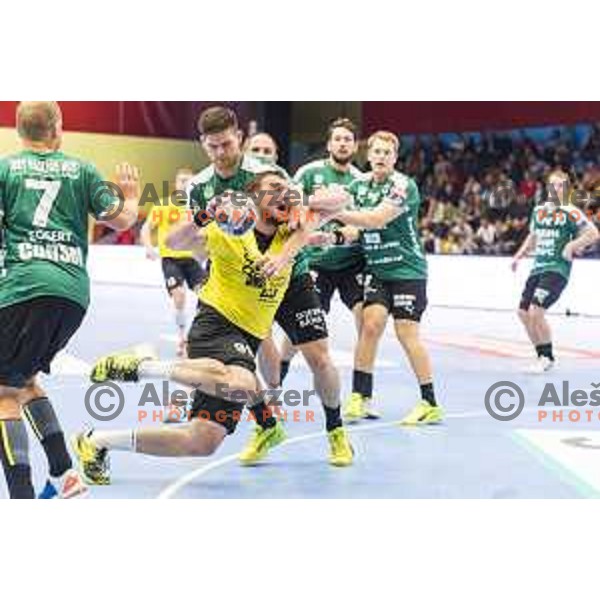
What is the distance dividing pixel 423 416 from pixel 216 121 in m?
2.42

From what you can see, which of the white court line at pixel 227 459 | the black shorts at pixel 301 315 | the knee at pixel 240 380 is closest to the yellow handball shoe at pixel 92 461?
Result: the white court line at pixel 227 459

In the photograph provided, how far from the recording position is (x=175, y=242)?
4.33 meters

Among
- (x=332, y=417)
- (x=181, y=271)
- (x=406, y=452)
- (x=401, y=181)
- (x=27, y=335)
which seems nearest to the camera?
(x=27, y=335)

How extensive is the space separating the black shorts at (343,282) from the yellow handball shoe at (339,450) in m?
1.28

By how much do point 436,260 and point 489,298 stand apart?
2.76 feet

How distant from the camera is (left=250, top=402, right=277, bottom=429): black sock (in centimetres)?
474

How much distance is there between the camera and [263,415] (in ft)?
15.6

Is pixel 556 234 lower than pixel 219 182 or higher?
lower

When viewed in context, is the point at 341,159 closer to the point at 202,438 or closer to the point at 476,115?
the point at 202,438

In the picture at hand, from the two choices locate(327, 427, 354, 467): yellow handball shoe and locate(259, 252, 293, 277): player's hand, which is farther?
locate(327, 427, 354, 467): yellow handball shoe

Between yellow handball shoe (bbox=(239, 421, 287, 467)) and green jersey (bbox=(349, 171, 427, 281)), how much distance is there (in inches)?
50.8

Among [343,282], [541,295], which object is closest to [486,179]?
[541,295]

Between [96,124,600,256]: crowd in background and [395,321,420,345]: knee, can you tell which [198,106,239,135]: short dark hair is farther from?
[96,124,600,256]: crowd in background

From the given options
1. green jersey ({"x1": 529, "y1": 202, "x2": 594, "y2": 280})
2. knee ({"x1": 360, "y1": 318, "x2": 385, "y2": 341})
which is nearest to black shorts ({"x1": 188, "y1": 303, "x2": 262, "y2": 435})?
knee ({"x1": 360, "y1": 318, "x2": 385, "y2": 341})
